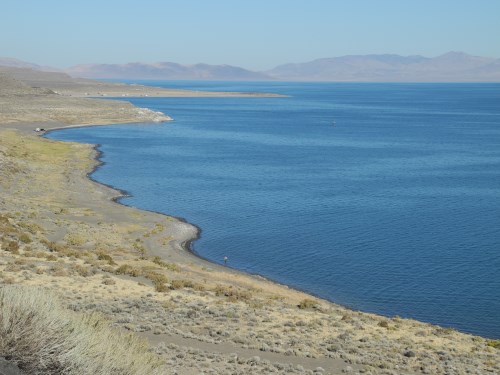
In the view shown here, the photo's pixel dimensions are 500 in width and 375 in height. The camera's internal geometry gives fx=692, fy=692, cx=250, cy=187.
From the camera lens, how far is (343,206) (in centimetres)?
4706

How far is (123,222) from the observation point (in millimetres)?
39031

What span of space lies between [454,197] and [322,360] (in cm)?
3710

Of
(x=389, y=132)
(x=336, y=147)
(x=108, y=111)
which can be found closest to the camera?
(x=336, y=147)

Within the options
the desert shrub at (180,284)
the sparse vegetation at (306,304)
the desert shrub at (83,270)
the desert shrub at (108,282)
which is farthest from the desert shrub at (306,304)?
the desert shrub at (83,270)

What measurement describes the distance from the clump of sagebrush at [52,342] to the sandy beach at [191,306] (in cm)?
151

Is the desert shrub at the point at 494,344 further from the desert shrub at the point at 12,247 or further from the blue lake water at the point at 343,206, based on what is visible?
the desert shrub at the point at 12,247

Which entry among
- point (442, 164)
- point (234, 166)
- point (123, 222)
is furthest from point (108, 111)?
point (123, 222)

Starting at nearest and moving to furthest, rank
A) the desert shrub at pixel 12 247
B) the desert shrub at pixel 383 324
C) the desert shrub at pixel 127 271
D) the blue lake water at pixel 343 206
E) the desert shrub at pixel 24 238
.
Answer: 1. the desert shrub at pixel 383 324
2. the desert shrub at pixel 127 271
3. the desert shrub at pixel 12 247
4. the blue lake water at pixel 343 206
5. the desert shrub at pixel 24 238

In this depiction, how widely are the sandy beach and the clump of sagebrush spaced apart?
151 centimetres

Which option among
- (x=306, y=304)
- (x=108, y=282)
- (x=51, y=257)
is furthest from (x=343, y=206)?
(x=108, y=282)

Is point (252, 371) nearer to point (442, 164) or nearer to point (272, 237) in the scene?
point (272, 237)

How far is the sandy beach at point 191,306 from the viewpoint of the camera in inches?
666

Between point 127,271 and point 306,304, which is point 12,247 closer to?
point 127,271

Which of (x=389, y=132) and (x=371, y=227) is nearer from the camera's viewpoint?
(x=371, y=227)
